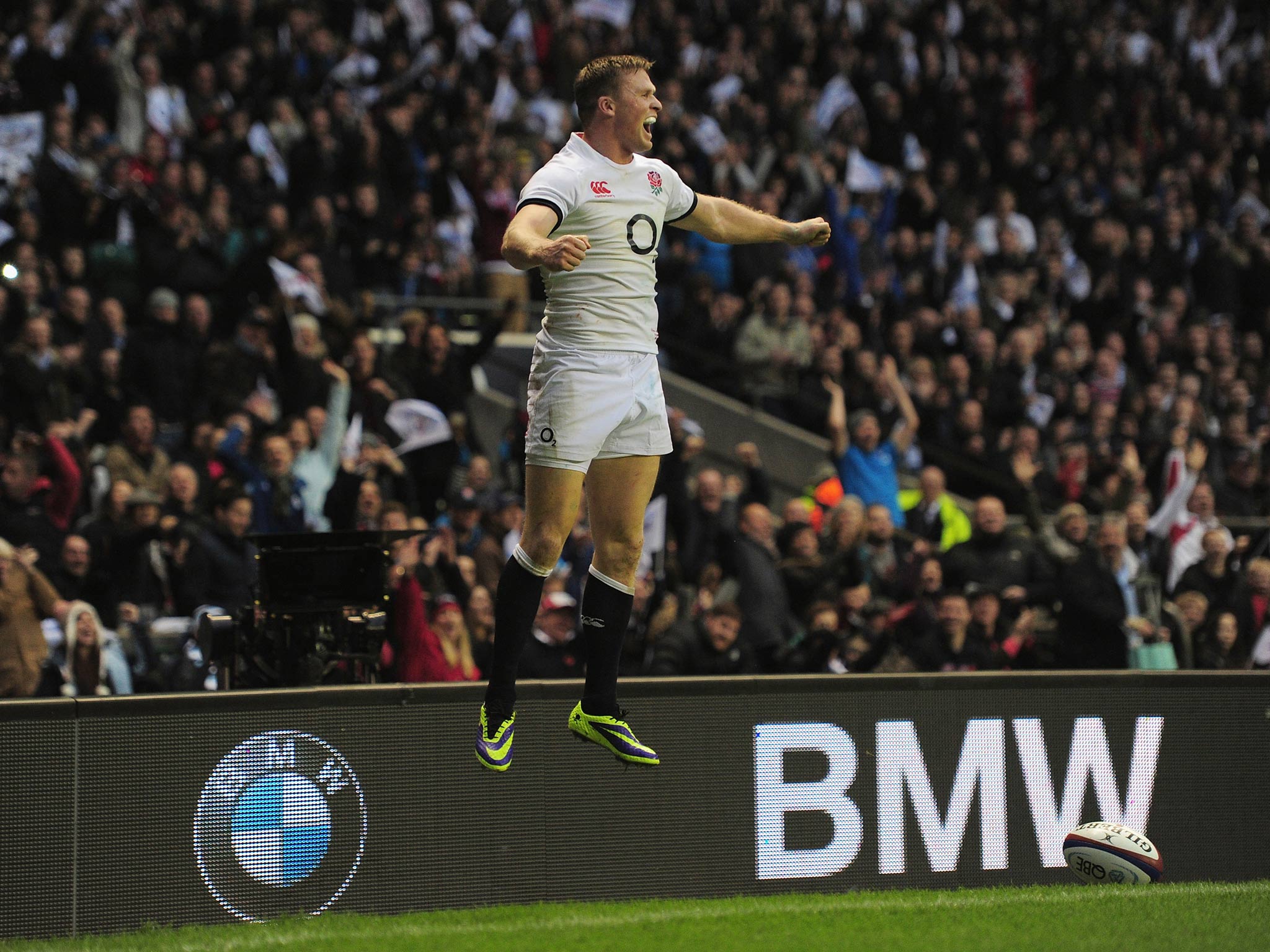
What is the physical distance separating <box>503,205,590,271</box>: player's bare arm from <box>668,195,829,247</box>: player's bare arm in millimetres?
938

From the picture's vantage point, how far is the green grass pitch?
602cm

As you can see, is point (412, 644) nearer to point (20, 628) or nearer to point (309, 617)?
point (309, 617)

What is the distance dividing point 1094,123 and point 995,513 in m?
10.0

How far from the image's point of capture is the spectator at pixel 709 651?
927cm

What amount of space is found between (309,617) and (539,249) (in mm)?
2753

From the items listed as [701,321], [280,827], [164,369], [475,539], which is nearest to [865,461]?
[701,321]

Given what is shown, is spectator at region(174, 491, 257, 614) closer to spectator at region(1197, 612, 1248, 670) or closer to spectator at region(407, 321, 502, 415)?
spectator at region(407, 321, 502, 415)

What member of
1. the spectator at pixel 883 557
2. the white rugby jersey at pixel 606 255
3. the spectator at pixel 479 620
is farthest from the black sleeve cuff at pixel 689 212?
the spectator at pixel 883 557

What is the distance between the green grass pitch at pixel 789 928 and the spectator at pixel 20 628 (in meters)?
2.25

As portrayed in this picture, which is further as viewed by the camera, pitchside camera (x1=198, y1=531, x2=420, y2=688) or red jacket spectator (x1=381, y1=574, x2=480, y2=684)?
red jacket spectator (x1=381, y1=574, x2=480, y2=684)

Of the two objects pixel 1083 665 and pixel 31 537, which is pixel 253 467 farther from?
pixel 1083 665

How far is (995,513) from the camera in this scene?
11141 mm

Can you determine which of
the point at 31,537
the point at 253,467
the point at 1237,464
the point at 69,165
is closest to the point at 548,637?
the point at 253,467

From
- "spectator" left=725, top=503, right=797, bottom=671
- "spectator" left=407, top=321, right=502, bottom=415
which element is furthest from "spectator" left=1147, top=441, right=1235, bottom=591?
"spectator" left=407, top=321, right=502, bottom=415
